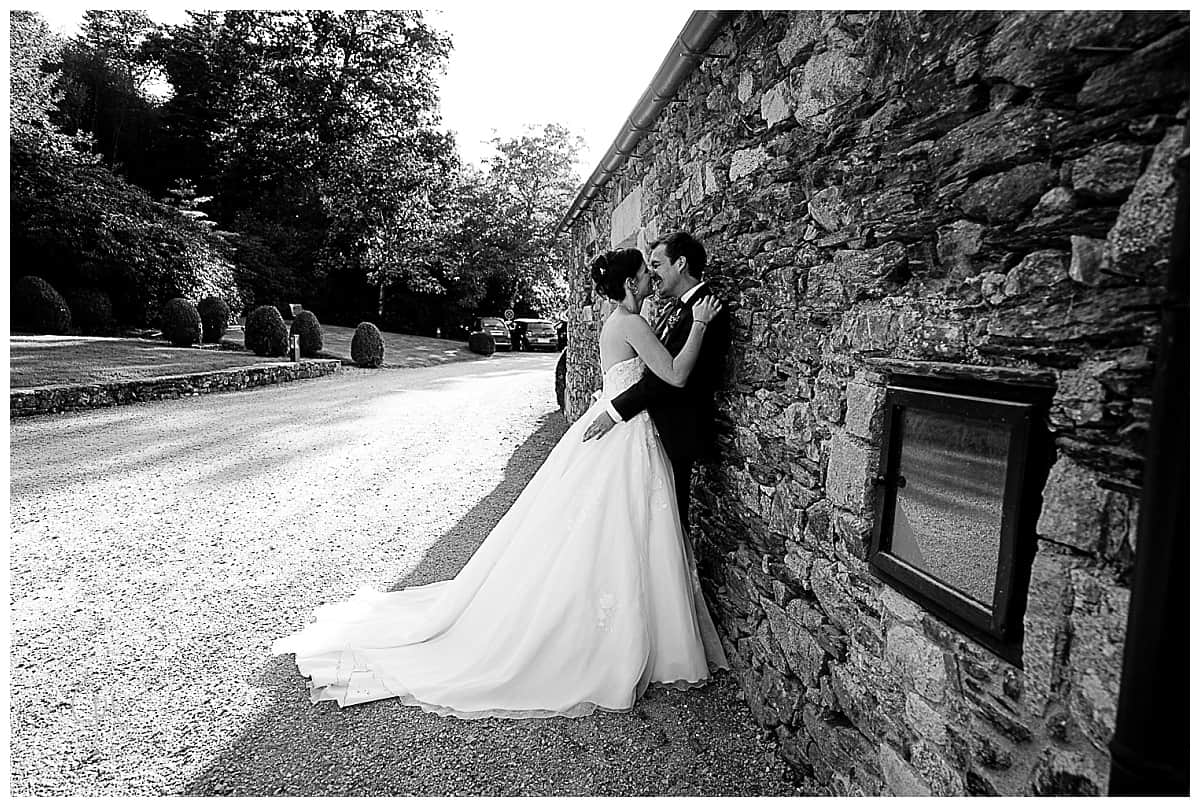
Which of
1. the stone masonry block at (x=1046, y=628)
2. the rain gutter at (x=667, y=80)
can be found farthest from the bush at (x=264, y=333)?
the stone masonry block at (x=1046, y=628)

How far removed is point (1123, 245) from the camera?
4.06 feet

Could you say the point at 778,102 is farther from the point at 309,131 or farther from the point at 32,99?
the point at 309,131

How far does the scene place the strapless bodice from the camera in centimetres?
348

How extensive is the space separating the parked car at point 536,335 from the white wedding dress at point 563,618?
22781 mm

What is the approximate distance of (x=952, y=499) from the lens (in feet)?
5.87

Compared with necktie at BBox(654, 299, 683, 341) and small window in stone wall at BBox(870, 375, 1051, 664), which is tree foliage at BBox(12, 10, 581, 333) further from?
small window in stone wall at BBox(870, 375, 1051, 664)

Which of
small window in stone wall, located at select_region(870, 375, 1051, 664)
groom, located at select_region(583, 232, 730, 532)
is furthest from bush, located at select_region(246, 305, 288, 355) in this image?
small window in stone wall, located at select_region(870, 375, 1051, 664)

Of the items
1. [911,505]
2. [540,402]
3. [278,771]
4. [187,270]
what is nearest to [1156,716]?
[911,505]

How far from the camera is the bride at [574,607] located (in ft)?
9.72

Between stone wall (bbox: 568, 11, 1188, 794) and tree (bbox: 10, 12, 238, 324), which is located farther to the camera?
tree (bbox: 10, 12, 238, 324)

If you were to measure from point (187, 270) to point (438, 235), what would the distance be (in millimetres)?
9913

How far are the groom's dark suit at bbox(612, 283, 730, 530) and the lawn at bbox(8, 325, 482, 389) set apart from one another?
894 cm

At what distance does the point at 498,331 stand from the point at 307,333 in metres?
9.43

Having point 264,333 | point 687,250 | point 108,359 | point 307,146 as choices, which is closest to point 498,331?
point 307,146
